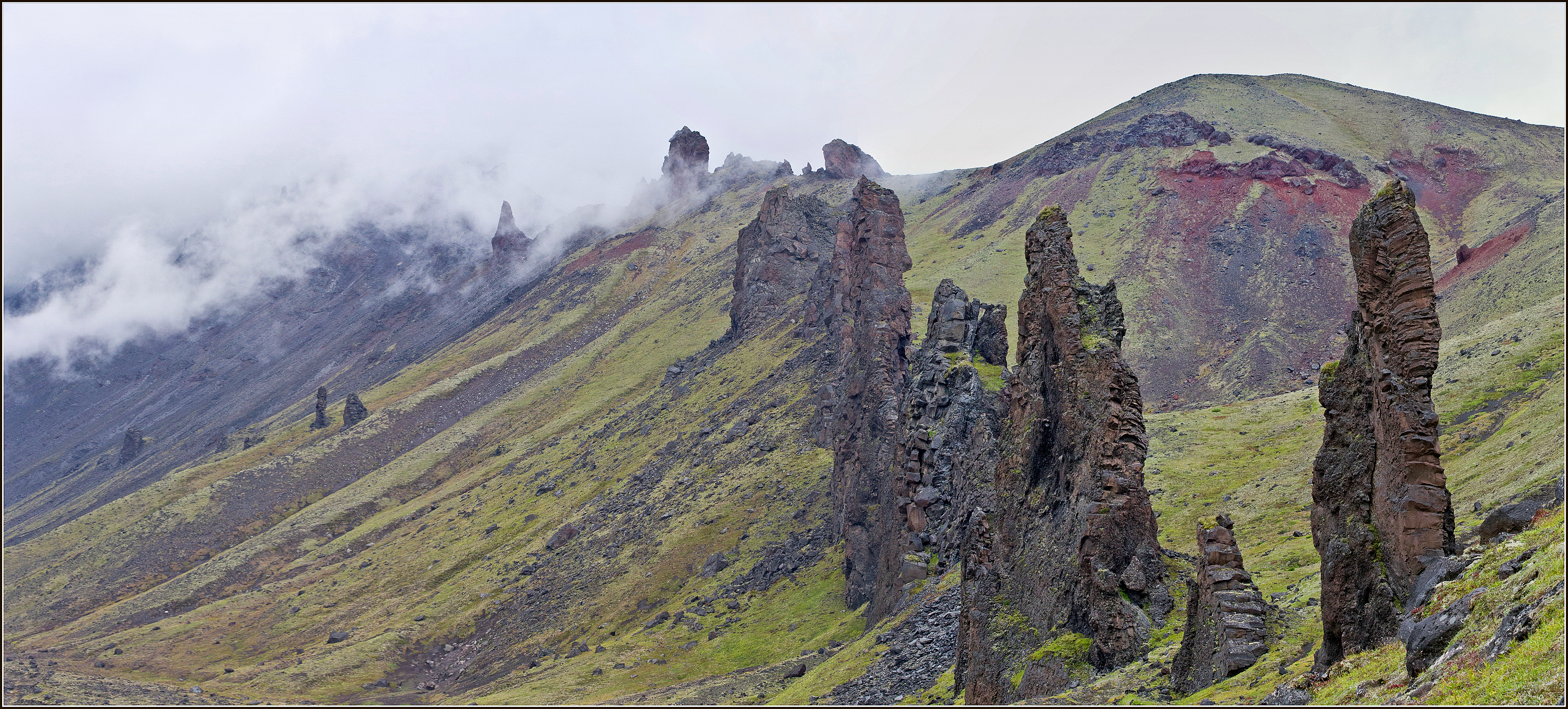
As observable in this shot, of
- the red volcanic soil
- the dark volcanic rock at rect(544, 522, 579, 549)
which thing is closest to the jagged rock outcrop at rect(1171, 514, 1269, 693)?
the dark volcanic rock at rect(544, 522, 579, 549)

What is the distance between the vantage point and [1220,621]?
31.7 meters

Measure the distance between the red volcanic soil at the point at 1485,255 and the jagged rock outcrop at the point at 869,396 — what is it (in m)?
75.8

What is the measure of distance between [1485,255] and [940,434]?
10448 centimetres

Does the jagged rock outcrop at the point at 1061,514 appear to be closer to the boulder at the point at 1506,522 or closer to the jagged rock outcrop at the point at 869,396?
the boulder at the point at 1506,522

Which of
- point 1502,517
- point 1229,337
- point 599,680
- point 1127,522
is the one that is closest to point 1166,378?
point 1229,337

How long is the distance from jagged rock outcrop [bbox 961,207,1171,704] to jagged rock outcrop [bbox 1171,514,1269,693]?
426 centimetres

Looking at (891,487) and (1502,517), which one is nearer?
(1502,517)

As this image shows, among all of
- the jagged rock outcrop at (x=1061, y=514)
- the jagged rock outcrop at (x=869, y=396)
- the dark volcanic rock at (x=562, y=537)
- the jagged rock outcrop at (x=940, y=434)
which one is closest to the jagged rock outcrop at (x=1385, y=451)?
the jagged rock outcrop at (x=1061, y=514)

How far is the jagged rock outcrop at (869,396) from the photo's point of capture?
308 feet

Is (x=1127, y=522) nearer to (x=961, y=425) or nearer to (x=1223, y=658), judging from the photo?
(x=1223, y=658)

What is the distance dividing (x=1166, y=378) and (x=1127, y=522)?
109 meters

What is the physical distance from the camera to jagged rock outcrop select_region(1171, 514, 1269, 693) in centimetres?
3098

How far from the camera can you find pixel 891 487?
8956 cm

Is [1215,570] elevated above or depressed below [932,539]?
above
